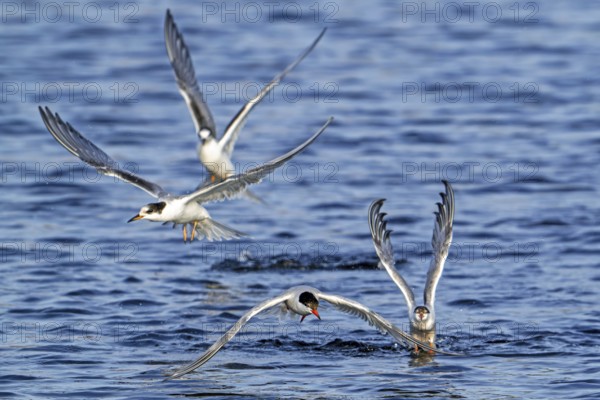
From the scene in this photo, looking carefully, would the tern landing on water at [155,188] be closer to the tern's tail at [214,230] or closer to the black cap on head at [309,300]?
the tern's tail at [214,230]

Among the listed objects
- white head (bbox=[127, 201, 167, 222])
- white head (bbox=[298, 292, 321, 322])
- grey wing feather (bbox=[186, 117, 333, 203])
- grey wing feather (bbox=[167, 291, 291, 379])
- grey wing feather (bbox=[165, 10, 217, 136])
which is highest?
grey wing feather (bbox=[165, 10, 217, 136])

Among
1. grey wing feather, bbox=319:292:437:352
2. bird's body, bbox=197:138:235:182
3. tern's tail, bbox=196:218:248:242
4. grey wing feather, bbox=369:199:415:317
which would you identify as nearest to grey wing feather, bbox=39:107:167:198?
tern's tail, bbox=196:218:248:242

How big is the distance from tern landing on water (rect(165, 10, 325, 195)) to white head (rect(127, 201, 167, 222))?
1710mm

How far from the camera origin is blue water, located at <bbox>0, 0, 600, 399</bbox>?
10.9 metres

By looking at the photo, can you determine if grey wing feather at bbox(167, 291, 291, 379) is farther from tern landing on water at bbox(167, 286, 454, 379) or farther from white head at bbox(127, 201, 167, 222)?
white head at bbox(127, 201, 167, 222)

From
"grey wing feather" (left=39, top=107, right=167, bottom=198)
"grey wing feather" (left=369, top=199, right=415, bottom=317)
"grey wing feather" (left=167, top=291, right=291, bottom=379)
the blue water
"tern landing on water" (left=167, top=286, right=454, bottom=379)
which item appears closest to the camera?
"grey wing feather" (left=167, top=291, right=291, bottom=379)

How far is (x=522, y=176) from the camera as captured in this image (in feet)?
58.6

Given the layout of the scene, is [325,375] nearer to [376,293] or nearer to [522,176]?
[376,293]

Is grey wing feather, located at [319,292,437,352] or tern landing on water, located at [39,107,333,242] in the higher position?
tern landing on water, located at [39,107,333,242]

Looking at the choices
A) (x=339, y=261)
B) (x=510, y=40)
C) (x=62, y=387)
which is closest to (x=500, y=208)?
(x=339, y=261)

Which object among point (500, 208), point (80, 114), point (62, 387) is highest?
point (80, 114)

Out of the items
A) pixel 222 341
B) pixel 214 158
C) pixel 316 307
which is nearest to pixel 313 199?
pixel 214 158

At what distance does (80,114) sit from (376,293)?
9.87m

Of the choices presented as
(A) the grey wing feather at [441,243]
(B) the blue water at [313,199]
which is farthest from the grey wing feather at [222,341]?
(A) the grey wing feather at [441,243]
